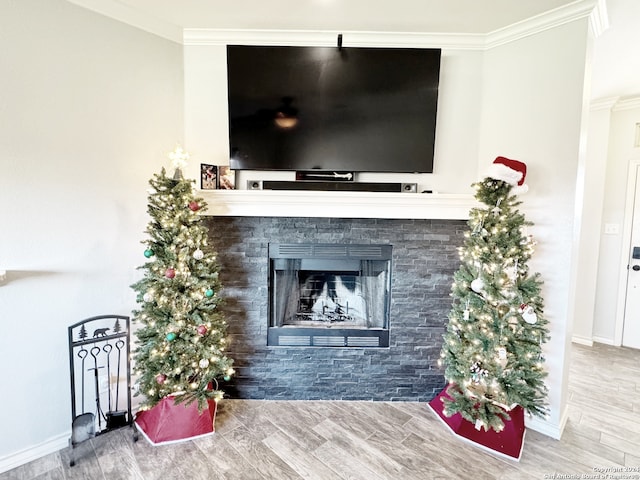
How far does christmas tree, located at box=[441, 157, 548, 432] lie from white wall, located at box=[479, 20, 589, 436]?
0.17 meters

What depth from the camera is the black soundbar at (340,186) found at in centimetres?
222

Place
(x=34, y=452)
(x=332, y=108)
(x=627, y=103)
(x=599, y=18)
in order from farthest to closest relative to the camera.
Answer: (x=627, y=103), (x=332, y=108), (x=599, y=18), (x=34, y=452)

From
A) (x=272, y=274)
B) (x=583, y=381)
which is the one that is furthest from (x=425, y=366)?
(x=583, y=381)

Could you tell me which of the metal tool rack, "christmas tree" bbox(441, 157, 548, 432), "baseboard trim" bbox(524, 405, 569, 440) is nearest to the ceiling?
→ "christmas tree" bbox(441, 157, 548, 432)

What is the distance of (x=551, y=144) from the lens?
79.4 inches

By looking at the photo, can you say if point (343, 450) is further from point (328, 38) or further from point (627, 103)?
point (627, 103)

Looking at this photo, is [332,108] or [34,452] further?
[332,108]

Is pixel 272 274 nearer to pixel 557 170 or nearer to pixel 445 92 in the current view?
pixel 445 92

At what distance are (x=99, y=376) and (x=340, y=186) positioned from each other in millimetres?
2038

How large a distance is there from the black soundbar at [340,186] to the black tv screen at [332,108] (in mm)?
109

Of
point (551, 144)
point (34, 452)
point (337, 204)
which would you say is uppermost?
point (551, 144)

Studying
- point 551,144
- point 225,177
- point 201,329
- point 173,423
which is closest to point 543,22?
point 551,144

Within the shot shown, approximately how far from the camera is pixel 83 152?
75.0 inches

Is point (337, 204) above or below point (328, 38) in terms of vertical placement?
below
